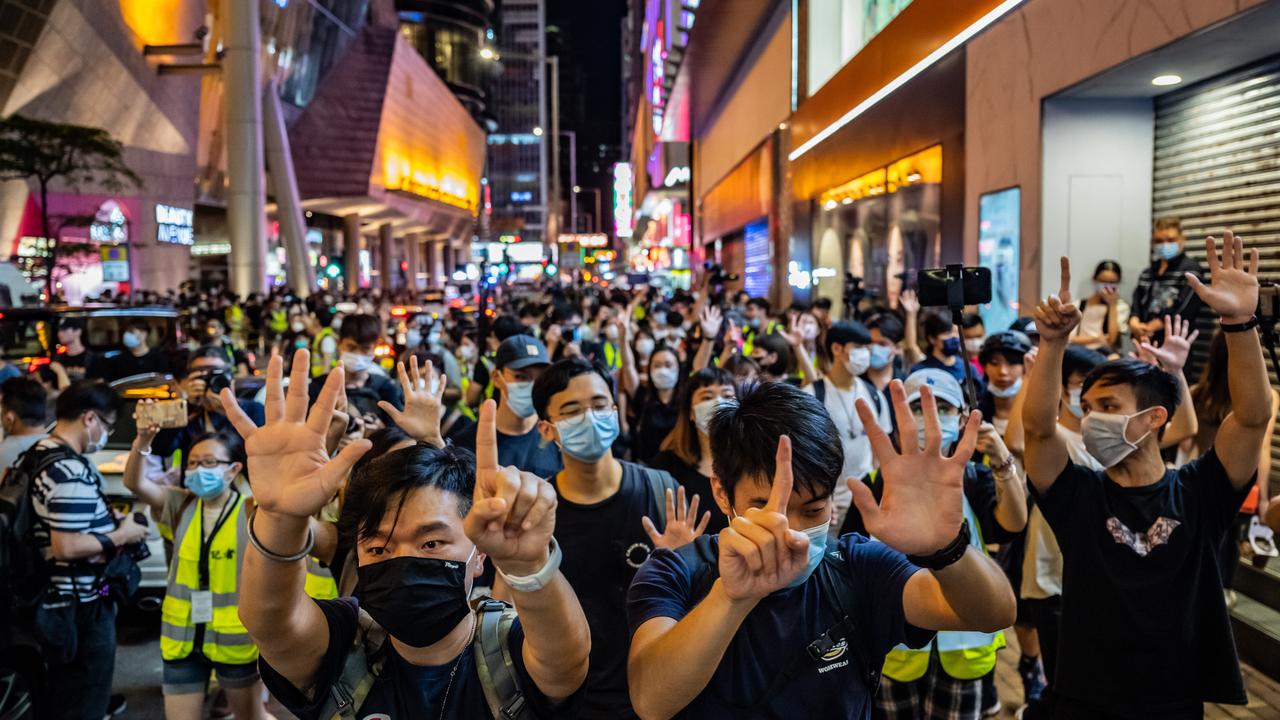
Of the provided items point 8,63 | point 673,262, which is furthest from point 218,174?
point 673,262

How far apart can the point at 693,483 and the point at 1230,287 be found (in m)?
2.39

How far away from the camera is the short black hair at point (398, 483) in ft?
8.14

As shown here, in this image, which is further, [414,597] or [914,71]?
[914,71]

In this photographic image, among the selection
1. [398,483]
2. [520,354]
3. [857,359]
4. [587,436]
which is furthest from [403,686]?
[857,359]

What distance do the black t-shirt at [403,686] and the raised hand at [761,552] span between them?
661 mm

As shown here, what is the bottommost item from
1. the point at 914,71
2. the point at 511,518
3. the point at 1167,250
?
the point at 511,518

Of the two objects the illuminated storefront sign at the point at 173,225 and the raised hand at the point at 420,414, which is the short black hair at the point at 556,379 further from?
the illuminated storefront sign at the point at 173,225

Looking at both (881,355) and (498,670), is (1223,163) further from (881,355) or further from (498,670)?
(498,670)

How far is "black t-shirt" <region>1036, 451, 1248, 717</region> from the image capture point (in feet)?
10.5

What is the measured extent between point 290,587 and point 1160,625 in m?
2.59

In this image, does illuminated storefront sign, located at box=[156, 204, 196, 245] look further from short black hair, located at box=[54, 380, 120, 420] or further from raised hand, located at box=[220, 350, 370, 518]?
raised hand, located at box=[220, 350, 370, 518]

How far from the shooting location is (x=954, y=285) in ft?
10.00

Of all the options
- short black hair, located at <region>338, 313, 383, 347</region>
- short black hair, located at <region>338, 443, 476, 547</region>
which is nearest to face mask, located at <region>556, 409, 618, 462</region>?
short black hair, located at <region>338, 443, 476, 547</region>

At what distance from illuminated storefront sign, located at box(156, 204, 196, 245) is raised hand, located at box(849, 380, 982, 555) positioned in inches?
1755
